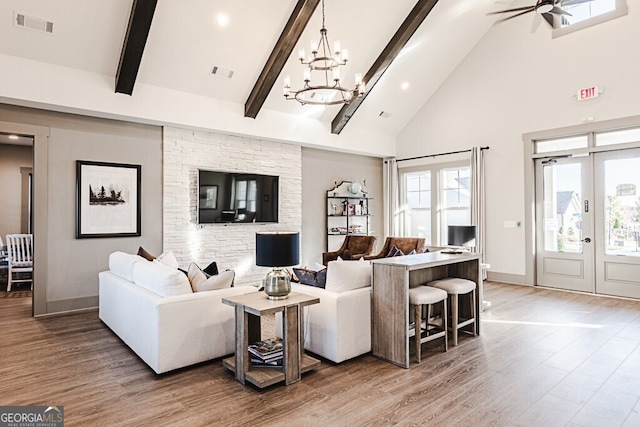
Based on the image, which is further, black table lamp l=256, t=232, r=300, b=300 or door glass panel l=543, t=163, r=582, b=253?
door glass panel l=543, t=163, r=582, b=253

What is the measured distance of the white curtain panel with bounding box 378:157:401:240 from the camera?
9.52 meters

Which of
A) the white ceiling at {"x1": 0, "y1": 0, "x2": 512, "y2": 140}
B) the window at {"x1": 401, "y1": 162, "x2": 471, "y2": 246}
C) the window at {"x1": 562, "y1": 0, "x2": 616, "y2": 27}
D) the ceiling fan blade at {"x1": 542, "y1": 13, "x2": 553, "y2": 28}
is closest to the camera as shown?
the white ceiling at {"x1": 0, "y1": 0, "x2": 512, "y2": 140}

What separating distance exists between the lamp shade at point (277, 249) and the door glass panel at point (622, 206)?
5.79 metres

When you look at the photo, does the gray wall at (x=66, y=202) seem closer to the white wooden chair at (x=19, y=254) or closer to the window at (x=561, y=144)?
the white wooden chair at (x=19, y=254)

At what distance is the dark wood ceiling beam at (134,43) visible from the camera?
4.57 m

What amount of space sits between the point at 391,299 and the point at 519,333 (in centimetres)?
194

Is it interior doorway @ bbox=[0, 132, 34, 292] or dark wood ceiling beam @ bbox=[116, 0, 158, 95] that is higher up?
dark wood ceiling beam @ bbox=[116, 0, 158, 95]

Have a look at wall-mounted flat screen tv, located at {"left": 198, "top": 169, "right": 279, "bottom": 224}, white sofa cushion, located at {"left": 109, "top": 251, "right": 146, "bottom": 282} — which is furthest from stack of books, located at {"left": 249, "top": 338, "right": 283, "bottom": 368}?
wall-mounted flat screen tv, located at {"left": 198, "top": 169, "right": 279, "bottom": 224}

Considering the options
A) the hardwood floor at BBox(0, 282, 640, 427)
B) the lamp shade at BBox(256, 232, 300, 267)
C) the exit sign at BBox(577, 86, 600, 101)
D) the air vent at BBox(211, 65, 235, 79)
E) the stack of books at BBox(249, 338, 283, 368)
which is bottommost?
the hardwood floor at BBox(0, 282, 640, 427)

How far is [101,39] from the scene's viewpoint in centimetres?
498

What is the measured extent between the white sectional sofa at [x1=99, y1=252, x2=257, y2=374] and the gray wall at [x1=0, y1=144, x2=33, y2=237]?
6.53m

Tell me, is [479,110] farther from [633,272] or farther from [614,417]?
[614,417]

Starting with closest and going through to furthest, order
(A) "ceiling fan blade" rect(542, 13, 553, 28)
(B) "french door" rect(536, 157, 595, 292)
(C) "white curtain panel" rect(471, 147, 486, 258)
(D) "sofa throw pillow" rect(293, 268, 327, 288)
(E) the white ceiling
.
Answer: (D) "sofa throw pillow" rect(293, 268, 327, 288) < (E) the white ceiling < (A) "ceiling fan blade" rect(542, 13, 553, 28) < (B) "french door" rect(536, 157, 595, 292) < (C) "white curtain panel" rect(471, 147, 486, 258)

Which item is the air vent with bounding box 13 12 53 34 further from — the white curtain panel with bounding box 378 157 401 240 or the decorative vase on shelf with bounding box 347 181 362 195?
the white curtain panel with bounding box 378 157 401 240
